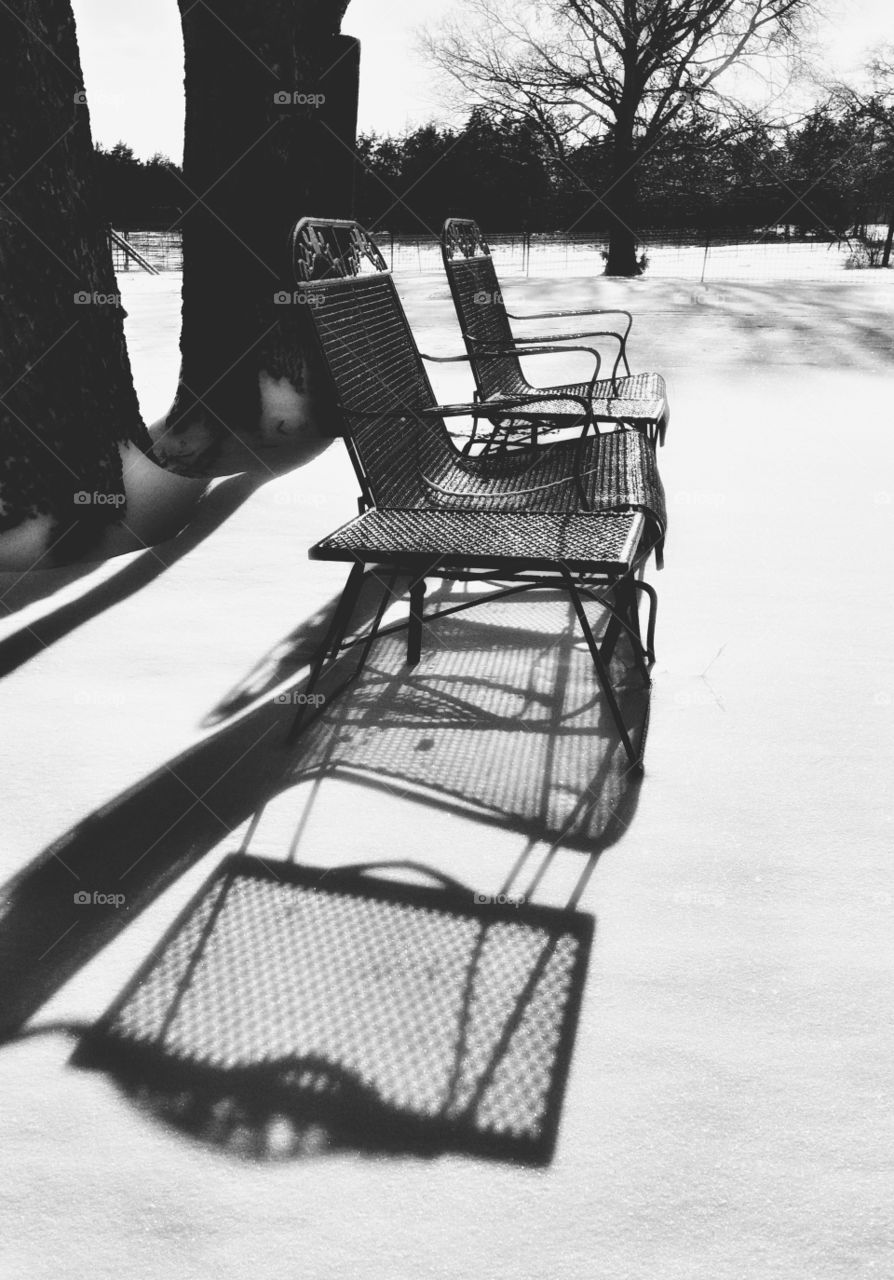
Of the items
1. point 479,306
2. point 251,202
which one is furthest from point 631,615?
point 251,202

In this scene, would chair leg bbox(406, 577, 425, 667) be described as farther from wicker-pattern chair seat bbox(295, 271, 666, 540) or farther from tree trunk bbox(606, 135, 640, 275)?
tree trunk bbox(606, 135, 640, 275)

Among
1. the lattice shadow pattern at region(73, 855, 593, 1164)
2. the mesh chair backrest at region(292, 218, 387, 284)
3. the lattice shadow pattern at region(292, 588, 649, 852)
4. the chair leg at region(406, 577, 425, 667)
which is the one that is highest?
the mesh chair backrest at region(292, 218, 387, 284)

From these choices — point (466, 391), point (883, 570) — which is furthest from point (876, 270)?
point (883, 570)

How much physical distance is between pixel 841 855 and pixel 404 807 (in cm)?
103

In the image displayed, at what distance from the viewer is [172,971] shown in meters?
2.16

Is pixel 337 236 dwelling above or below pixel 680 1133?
above

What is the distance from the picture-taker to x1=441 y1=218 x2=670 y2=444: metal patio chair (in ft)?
14.8

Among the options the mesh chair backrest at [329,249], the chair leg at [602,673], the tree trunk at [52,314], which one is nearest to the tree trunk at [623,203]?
the tree trunk at [52,314]

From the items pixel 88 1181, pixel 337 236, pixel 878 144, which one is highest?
pixel 878 144

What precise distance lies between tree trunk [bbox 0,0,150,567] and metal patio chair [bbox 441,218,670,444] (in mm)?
1515

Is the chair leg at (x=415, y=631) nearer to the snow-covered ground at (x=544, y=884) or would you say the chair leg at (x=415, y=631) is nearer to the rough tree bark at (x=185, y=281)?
the snow-covered ground at (x=544, y=884)

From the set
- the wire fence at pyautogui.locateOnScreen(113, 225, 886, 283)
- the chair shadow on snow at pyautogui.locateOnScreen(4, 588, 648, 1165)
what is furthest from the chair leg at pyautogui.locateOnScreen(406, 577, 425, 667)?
the wire fence at pyautogui.locateOnScreen(113, 225, 886, 283)

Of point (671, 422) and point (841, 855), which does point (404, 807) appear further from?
point (671, 422)

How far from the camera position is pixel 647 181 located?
26.6m
